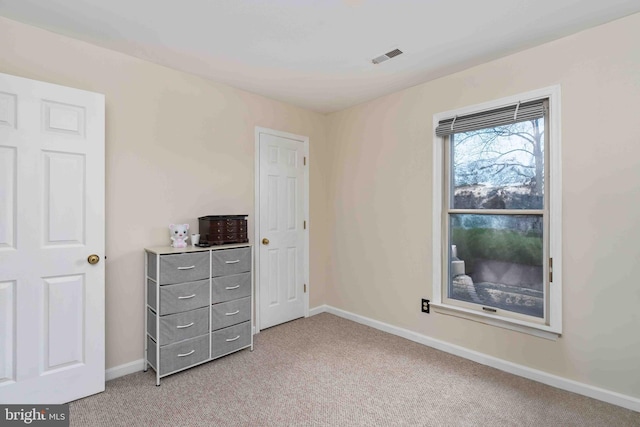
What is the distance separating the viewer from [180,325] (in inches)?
95.4

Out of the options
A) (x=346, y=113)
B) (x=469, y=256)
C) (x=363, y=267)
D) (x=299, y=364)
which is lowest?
(x=299, y=364)

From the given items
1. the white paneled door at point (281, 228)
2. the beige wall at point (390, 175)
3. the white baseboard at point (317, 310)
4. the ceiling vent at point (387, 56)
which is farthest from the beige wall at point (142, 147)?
the white baseboard at point (317, 310)

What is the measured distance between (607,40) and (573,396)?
2.40 m

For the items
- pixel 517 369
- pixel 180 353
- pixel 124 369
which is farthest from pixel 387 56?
pixel 124 369

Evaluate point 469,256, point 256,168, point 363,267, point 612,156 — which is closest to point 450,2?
point 612,156

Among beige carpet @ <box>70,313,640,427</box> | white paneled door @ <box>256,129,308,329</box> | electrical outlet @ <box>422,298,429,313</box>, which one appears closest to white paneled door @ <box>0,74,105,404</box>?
A: beige carpet @ <box>70,313,640,427</box>

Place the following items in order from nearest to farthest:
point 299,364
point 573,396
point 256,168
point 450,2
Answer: point 450,2 → point 573,396 → point 299,364 → point 256,168

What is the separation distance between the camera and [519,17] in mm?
1998

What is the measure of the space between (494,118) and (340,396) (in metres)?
2.39

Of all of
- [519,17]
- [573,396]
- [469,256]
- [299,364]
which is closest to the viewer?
[519,17]

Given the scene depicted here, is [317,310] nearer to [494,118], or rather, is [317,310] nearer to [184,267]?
[184,267]

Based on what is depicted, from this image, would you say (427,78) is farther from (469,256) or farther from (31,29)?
(31,29)

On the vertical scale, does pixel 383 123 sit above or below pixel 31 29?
below

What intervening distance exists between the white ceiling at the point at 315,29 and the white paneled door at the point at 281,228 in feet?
3.04
